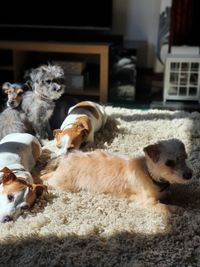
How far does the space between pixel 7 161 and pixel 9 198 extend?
34cm

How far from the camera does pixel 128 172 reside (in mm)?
2027

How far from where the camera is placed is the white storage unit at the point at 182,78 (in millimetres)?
3471

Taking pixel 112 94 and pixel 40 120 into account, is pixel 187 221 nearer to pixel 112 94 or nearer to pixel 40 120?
pixel 40 120

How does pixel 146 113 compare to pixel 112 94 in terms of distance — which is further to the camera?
pixel 112 94

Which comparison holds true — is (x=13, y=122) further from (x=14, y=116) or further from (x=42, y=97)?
(x=42, y=97)

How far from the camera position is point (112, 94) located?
12.2ft

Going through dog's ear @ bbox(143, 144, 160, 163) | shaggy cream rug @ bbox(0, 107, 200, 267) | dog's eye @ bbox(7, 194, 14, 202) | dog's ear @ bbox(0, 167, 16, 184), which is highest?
dog's ear @ bbox(143, 144, 160, 163)

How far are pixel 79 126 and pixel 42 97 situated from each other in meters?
0.43

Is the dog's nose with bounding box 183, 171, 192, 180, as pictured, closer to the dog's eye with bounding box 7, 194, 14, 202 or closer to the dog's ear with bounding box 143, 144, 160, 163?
the dog's ear with bounding box 143, 144, 160, 163

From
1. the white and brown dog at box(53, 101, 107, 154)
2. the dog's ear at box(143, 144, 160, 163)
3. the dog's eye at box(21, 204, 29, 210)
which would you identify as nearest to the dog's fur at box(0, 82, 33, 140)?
the white and brown dog at box(53, 101, 107, 154)

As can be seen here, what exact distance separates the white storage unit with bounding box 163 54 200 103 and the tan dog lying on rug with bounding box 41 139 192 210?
1.57 metres

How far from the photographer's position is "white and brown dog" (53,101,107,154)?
248 centimetres

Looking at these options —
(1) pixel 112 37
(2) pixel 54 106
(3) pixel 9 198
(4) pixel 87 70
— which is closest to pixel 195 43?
(1) pixel 112 37

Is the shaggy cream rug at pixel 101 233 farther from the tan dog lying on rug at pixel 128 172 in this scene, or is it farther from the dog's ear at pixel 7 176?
the dog's ear at pixel 7 176
